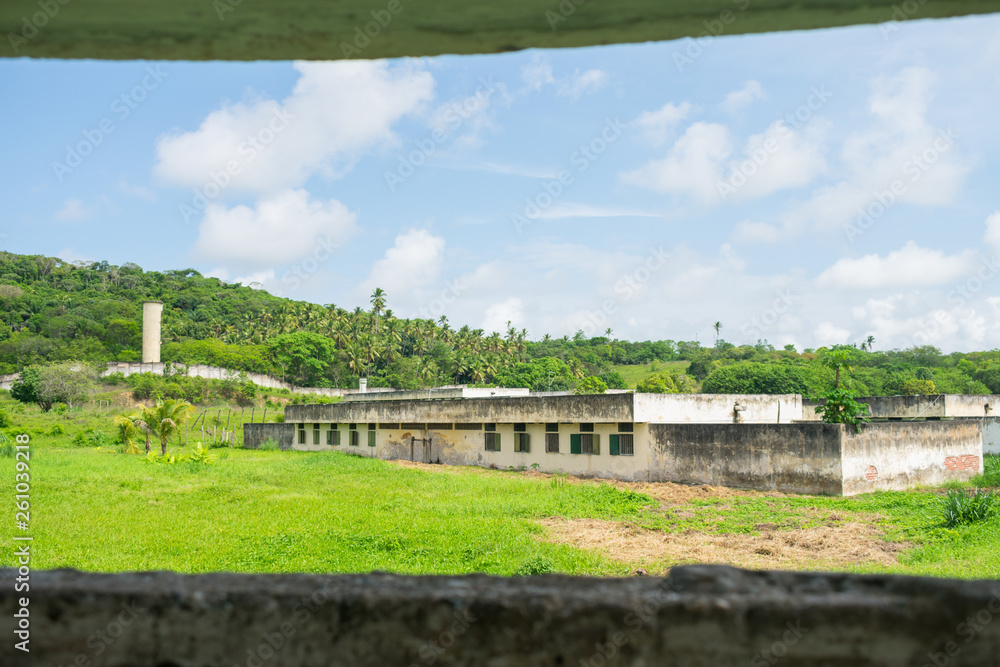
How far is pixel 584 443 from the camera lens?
63.0ft

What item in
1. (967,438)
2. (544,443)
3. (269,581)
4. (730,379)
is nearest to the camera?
(269,581)

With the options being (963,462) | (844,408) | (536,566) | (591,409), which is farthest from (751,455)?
(536,566)

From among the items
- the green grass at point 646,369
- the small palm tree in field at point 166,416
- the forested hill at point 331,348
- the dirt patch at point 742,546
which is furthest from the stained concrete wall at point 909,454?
the green grass at point 646,369

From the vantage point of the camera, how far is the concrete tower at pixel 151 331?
5009 cm

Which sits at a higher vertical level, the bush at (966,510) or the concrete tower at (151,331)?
the concrete tower at (151,331)

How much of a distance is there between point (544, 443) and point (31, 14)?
19.1m

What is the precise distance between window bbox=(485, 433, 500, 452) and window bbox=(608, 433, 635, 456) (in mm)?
4353

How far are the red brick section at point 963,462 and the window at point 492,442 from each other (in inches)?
459

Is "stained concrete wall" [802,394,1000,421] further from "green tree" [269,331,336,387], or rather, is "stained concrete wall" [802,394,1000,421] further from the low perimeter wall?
"green tree" [269,331,336,387]

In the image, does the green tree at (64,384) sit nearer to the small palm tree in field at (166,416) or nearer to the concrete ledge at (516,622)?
the small palm tree in field at (166,416)

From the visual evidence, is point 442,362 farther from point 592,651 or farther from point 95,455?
point 592,651

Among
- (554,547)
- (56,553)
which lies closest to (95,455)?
(56,553)

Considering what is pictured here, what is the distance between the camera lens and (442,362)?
208 feet

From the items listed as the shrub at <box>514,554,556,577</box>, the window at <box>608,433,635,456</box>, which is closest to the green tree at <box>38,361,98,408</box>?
the window at <box>608,433,635,456</box>
